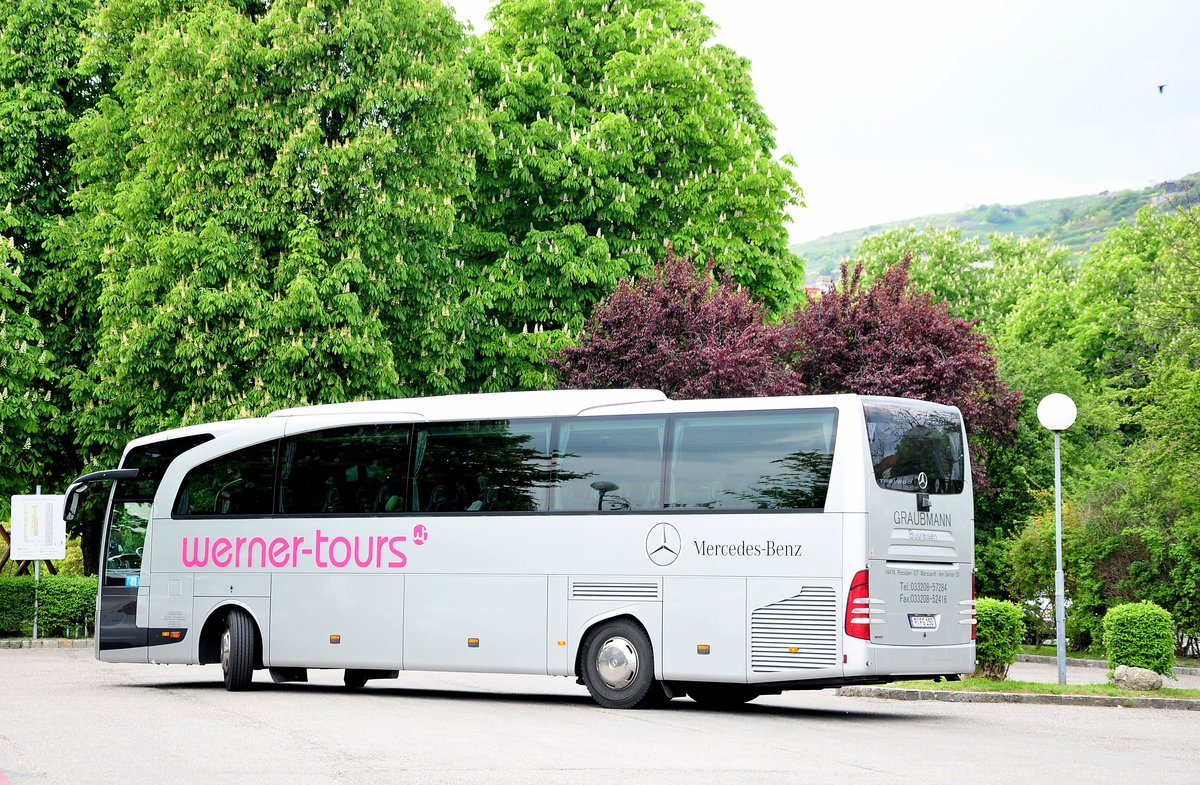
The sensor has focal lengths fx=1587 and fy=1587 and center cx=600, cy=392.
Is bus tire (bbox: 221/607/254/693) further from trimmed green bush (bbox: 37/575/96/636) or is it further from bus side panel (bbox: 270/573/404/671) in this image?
trimmed green bush (bbox: 37/575/96/636)

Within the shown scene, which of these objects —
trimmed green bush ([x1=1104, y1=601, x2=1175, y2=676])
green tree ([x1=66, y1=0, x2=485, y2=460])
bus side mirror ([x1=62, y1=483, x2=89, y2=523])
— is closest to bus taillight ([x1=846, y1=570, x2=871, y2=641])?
trimmed green bush ([x1=1104, y1=601, x2=1175, y2=676])

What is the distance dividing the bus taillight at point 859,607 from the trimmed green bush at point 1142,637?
Result: 691cm

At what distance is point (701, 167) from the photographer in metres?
36.1

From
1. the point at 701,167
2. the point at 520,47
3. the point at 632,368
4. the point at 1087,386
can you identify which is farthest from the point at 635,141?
the point at 1087,386

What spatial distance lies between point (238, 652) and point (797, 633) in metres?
7.80

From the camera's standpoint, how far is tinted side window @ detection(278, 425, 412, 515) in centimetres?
1962

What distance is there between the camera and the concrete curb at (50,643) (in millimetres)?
32188

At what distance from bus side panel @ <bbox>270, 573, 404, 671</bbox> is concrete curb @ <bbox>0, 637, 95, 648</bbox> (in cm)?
1380

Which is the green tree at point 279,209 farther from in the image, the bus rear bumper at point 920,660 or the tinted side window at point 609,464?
the bus rear bumper at point 920,660

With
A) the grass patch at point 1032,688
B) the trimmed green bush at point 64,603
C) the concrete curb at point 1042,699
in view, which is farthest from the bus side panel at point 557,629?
the trimmed green bush at point 64,603

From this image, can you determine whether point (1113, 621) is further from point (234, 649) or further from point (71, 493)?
point (71, 493)

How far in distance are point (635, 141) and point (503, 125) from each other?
296cm

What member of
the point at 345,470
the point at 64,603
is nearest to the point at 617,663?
the point at 345,470

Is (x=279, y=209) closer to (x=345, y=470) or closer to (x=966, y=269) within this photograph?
(x=345, y=470)
